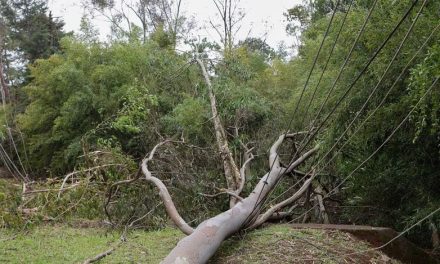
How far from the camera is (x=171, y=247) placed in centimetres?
494

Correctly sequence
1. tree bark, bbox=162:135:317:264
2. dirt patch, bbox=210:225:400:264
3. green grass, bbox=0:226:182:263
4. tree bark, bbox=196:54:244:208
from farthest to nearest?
1. tree bark, bbox=196:54:244:208
2. green grass, bbox=0:226:182:263
3. dirt patch, bbox=210:225:400:264
4. tree bark, bbox=162:135:317:264

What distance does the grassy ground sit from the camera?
403 cm

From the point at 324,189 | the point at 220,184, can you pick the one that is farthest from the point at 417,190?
the point at 220,184

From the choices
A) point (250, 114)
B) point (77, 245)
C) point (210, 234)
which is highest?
point (250, 114)

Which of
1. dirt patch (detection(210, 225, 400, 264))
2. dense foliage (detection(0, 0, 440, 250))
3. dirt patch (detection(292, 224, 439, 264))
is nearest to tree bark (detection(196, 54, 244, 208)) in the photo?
dense foliage (detection(0, 0, 440, 250))

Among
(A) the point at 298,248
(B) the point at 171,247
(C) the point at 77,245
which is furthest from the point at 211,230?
(C) the point at 77,245

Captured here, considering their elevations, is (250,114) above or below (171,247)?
above

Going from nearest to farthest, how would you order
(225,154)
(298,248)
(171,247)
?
(298,248) < (171,247) < (225,154)

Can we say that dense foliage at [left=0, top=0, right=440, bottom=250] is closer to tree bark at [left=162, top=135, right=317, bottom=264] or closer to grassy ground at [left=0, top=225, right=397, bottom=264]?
grassy ground at [left=0, top=225, right=397, bottom=264]

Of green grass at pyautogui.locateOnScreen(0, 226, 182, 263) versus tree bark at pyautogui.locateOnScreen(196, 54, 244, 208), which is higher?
tree bark at pyautogui.locateOnScreen(196, 54, 244, 208)

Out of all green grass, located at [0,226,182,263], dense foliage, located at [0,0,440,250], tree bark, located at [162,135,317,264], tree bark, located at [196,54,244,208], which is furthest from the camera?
tree bark, located at [196,54,244,208]

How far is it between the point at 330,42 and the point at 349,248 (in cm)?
262

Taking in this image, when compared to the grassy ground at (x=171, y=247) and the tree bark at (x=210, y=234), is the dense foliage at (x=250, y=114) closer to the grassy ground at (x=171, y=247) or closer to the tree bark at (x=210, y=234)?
the grassy ground at (x=171, y=247)

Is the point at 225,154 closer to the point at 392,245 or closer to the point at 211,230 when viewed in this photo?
the point at 211,230
